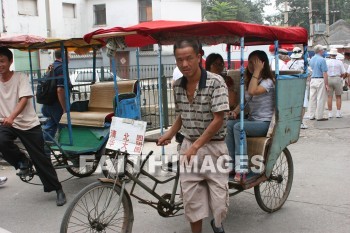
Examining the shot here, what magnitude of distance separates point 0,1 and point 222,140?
21.8m

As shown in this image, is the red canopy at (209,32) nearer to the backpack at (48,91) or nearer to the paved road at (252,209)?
the backpack at (48,91)

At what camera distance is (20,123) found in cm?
481

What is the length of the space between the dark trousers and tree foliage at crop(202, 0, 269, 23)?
36608mm

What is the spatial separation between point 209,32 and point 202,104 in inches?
42.3

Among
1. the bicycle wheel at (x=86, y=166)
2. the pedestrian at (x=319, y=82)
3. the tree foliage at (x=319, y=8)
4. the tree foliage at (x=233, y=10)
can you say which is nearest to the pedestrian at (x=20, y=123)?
the bicycle wheel at (x=86, y=166)

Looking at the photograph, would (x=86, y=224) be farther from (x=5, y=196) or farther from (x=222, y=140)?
(x=5, y=196)

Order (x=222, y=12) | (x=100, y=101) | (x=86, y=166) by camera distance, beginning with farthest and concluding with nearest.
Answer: (x=222, y=12), (x=100, y=101), (x=86, y=166)

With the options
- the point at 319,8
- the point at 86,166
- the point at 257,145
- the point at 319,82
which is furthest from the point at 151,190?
the point at 319,8

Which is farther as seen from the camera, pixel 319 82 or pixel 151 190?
pixel 319 82

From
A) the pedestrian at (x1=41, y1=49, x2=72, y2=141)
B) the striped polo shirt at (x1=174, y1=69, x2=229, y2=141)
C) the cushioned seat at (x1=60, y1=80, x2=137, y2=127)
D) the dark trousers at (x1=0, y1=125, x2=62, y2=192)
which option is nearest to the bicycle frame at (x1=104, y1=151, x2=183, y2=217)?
the striped polo shirt at (x1=174, y1=69, x2=229, y2=141)

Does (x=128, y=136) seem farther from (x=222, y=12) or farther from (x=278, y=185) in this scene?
(x=222, y=12)

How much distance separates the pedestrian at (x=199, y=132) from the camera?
3277 mm

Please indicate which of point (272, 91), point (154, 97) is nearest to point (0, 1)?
point (154, 97)

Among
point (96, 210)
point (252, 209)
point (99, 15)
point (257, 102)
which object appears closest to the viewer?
point (96, 210)
